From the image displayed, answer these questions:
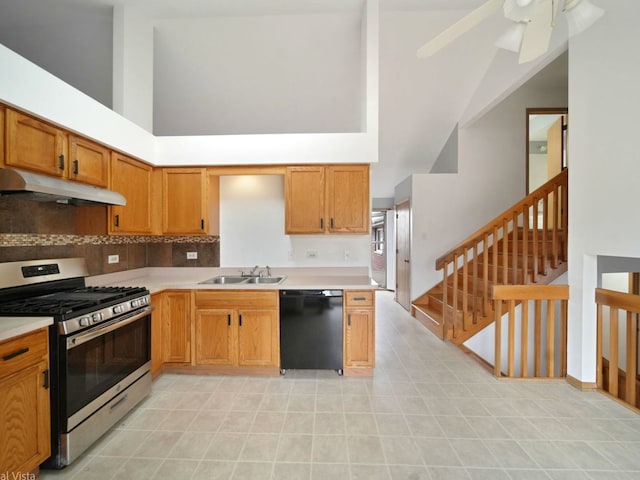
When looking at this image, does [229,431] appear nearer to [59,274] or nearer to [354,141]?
[59,274]

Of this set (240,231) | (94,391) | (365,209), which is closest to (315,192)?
(365,209)

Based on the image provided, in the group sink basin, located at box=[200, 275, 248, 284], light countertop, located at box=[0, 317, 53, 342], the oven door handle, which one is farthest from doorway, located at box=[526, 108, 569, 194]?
light countertop, located at box=[0, 317, 53, 342]

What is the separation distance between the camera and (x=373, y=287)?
272 centimetres

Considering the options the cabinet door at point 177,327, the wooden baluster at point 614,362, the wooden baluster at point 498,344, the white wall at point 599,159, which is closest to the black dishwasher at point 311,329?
the cabinet door at point 177,327

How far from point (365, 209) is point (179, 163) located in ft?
6.57

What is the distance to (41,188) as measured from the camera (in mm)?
1762

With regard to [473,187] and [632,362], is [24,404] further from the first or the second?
[473,187]

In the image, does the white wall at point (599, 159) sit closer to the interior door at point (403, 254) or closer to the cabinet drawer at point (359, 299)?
the cabinet drawer at point (359, 299)

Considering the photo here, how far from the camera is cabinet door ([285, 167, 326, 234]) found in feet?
9.84

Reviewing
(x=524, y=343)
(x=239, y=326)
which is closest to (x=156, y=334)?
(x=239, y=326)

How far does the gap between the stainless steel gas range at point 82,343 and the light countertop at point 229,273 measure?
1.36 feet

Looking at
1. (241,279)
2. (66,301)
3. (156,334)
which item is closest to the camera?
(66,301)

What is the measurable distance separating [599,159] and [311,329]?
2.91 meters

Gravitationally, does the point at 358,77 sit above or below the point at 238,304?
above
